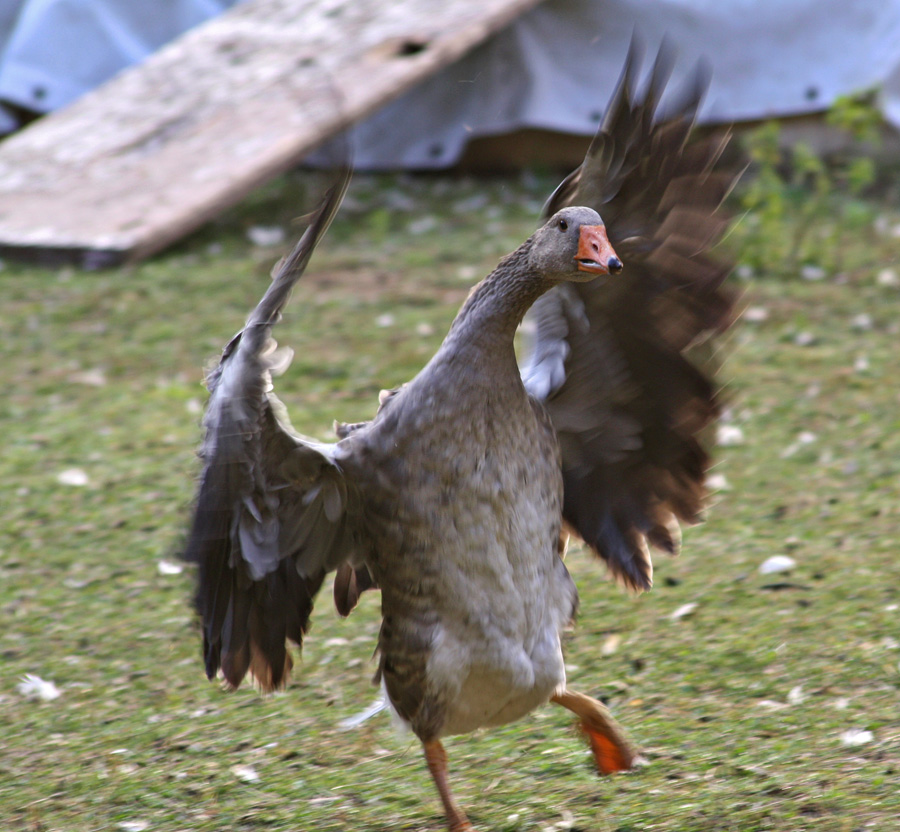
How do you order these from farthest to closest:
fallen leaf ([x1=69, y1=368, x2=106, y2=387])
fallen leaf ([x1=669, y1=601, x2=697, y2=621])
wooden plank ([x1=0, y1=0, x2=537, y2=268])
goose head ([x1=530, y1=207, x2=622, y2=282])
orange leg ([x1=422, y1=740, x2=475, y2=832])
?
wooden plank ([x1=0, y1=0, x2=537, y2=268])
fallen leaf ([x1=69, y1=368, x2=106, y2=387])
fallen leaf ([x1=669, y1=601, x2=697, y2=621])
orange leg ([x1=422, y1=740, x2=475, y2=832])
goose head ([x1=530, y1=207, x2=622, y2=282])

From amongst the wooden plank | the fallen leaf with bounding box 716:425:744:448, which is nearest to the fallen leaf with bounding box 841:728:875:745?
the fallen leaf with bounding box 716:425:744:448

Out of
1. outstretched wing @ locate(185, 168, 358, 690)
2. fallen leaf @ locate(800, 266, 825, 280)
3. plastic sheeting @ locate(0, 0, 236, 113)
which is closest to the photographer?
outstretched wing @ locate(185, 168, 358, 690)

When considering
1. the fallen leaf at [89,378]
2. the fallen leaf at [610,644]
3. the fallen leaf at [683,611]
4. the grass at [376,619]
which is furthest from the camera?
the fallen leaf at [89,378]

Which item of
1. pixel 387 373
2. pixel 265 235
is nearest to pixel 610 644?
pixel 387 373

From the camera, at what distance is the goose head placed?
2916 mm

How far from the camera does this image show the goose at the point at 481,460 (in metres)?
3.01

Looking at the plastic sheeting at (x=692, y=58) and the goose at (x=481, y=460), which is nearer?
the goose at (x=481, y=460)

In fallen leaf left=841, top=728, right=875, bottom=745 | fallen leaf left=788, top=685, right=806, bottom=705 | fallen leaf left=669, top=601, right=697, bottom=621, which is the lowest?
fallen leaf left=841, top=728, right=875, bottom=745

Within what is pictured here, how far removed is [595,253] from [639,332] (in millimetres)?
556

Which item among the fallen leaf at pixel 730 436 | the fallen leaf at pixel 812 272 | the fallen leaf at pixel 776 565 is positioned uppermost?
the fallen leaf at pixel 812 272

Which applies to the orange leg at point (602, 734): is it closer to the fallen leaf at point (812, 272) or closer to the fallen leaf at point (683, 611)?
the fallen leaf at point (683, 611)

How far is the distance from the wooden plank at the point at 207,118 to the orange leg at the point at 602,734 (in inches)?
195

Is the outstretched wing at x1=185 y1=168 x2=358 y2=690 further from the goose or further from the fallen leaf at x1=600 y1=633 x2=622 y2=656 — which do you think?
the fallen leaf at x1=600 y1=633 x2=622 y2=656

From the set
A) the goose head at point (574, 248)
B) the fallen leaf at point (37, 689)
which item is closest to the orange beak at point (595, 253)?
the goose head at point (574, 248)
